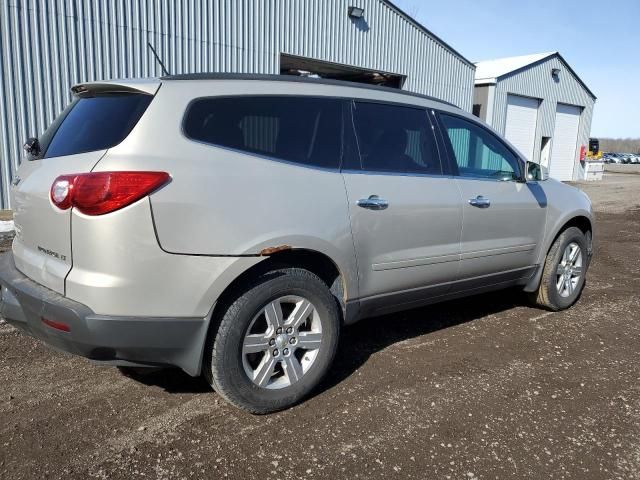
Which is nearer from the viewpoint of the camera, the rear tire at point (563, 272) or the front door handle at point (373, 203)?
the front door handle at point (373, 203)

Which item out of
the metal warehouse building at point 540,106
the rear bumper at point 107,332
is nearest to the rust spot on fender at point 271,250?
the rear bumper at point 107,332

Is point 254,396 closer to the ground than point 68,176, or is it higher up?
closer to the ground

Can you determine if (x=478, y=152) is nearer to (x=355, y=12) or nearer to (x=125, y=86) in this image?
(x=125, y=86)

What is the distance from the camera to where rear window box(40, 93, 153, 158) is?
8.51 ft

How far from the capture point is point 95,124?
2756mm

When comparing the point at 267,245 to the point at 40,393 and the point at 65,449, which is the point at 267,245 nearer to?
the point at 65,449

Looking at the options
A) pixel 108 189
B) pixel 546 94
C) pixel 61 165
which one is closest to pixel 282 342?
pixel 108 189

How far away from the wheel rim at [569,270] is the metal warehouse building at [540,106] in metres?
16.7

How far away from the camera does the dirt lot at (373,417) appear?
252 cm

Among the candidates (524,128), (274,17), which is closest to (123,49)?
(274,17)

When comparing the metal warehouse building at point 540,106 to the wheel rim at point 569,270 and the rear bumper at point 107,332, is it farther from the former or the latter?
the rear bumper at point 107,332

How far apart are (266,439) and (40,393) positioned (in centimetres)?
147

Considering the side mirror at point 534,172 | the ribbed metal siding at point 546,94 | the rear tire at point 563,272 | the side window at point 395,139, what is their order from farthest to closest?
the ribbed metal siding at point 546,94
the rear tire at point 563,272
the side mirror at point 534,172
the side window at point 395,139

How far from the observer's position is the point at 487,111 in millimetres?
20531
